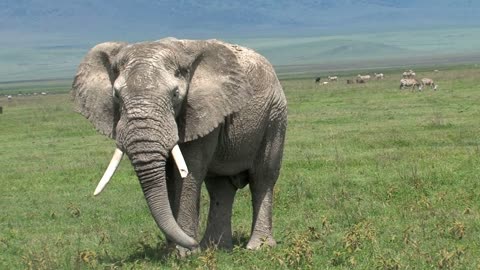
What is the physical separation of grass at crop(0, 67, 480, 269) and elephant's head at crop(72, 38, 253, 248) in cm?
110

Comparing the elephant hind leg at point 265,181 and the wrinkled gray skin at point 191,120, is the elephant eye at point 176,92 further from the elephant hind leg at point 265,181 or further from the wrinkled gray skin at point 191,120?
the elephant hind leg at point 265,181

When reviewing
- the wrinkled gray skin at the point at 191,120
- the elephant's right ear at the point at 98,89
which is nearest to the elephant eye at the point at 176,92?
the wrinkled gray skin at the point at 191,120

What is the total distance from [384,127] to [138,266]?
17.0 m

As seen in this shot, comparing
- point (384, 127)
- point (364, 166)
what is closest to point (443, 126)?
point (384, 127)

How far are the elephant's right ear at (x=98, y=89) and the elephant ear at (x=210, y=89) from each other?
68 cm

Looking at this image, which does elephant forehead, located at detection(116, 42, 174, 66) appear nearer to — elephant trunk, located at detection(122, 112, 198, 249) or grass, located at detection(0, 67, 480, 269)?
elephant trunk, located at detection(122, 112, 198, 249)

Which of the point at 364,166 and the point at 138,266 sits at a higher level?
the point at 138,266

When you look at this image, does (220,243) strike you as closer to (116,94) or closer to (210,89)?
(210,89)

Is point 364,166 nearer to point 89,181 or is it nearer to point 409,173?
point 409,173

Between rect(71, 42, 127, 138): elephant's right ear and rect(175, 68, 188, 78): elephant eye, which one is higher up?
rect(175, 68, 188, 78): elephant eye

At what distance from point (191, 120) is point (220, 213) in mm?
1949

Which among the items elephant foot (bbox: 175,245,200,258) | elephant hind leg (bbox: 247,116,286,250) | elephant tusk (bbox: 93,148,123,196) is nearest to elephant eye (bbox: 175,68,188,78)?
elephant tusk (bbox: 93,148,123,196)

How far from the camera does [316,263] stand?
9.95 meters

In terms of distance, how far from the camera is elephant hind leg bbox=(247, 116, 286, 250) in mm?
11273
